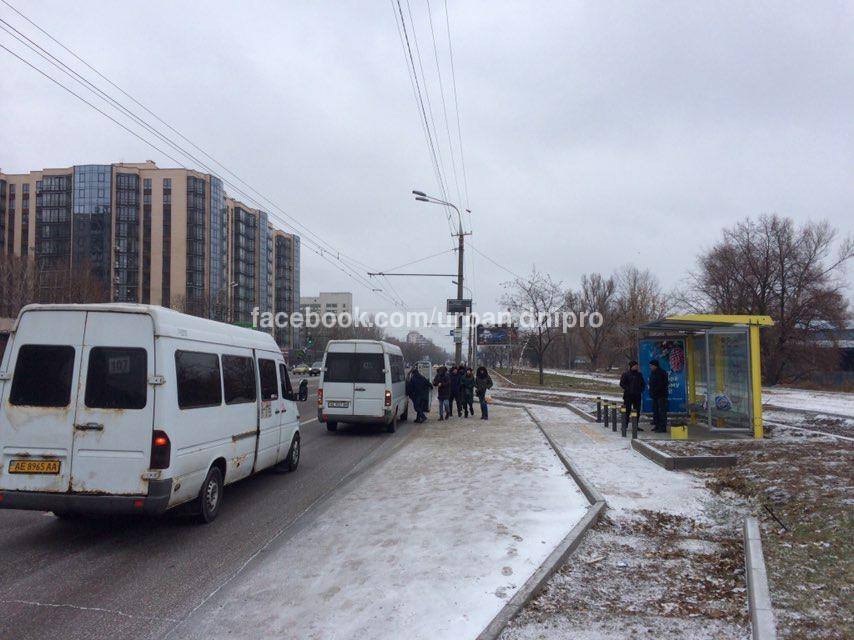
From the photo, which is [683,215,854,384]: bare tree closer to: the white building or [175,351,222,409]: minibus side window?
[175,351,222,409]: minibus side window

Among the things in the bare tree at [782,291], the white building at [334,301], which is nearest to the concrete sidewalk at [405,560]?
the bare tree at [782,291]

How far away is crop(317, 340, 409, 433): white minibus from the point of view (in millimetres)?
15844

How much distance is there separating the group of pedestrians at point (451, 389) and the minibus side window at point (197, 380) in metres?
11.6

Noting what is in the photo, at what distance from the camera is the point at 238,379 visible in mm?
7996

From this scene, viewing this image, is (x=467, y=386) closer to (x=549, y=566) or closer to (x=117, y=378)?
(x=117, y=378)

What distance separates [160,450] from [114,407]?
63cm

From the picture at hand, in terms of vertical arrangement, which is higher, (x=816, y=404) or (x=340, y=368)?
(x=340, y=368)

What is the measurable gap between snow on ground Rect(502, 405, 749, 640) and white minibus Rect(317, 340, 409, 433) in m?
8.38

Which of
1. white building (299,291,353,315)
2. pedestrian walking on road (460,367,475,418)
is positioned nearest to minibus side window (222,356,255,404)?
pedestrian walking on road (460,367,475,418)

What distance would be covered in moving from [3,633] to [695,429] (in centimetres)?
1358

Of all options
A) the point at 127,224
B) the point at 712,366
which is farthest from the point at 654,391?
the point at 127,224

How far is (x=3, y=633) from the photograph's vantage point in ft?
13.6

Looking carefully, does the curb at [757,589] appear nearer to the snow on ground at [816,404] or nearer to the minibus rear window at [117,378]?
the minibus rear window at [117,378]

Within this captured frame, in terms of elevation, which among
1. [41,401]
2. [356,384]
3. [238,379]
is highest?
[238,379]
